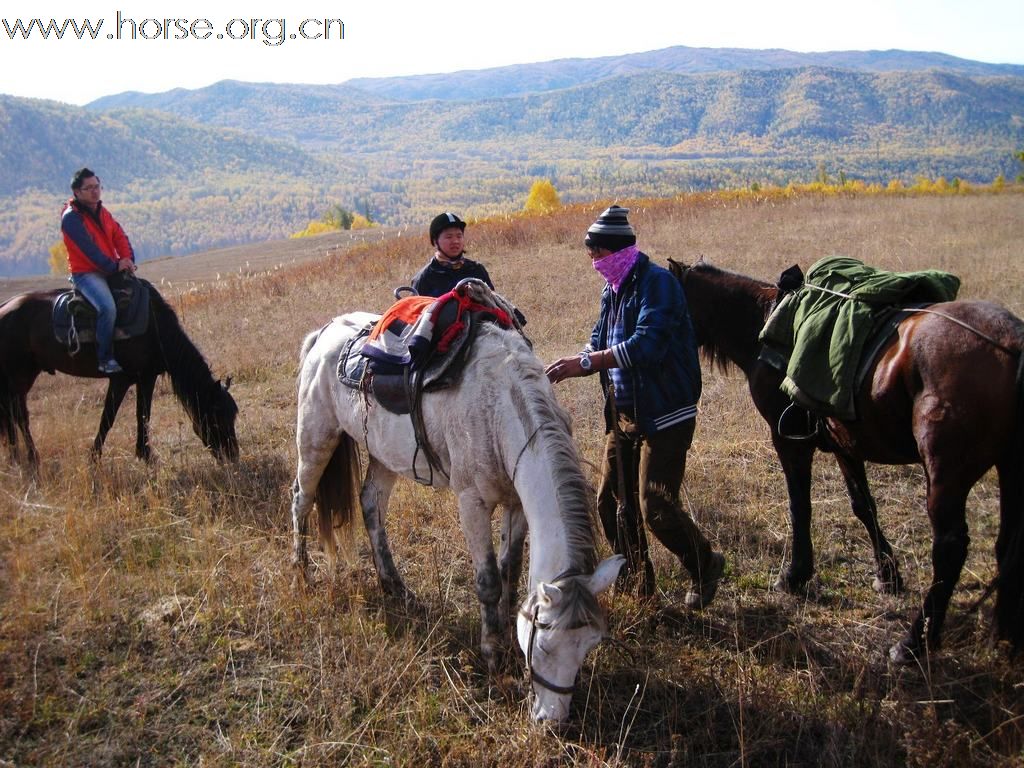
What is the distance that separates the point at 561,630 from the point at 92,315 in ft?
20.1

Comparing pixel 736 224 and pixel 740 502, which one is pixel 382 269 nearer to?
pixel 736 224

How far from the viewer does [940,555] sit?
3.04 m

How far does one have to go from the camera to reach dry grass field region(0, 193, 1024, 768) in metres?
2.79

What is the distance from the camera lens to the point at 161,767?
9.27 ft

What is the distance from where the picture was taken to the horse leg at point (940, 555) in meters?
2.95

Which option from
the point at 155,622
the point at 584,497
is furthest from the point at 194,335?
the point at 584,497

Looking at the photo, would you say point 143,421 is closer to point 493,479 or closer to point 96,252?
point 96,252

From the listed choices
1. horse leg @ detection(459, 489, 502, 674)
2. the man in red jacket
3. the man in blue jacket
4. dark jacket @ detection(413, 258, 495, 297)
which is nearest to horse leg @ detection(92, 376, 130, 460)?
the man in red jacket

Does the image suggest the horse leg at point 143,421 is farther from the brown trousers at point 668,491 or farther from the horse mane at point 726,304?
the horse mane at point 726,304

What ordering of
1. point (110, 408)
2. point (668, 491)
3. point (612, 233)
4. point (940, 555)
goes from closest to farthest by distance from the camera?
point (940, 555)
point (612, 233)
point (668, 491)
point (110, 408)

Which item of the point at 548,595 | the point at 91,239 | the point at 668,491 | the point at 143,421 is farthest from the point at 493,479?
the point at 91,239

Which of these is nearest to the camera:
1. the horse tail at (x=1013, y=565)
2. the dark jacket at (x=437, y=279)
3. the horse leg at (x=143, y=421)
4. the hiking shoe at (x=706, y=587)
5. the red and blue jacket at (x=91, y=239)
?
the horse tail at (x=1013, y=565)

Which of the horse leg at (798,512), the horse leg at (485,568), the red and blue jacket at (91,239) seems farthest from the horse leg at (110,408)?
the horse leg at (798,512)

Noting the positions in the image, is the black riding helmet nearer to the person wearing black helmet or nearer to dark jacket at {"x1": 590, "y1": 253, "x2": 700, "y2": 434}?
the person wearing black helmet
